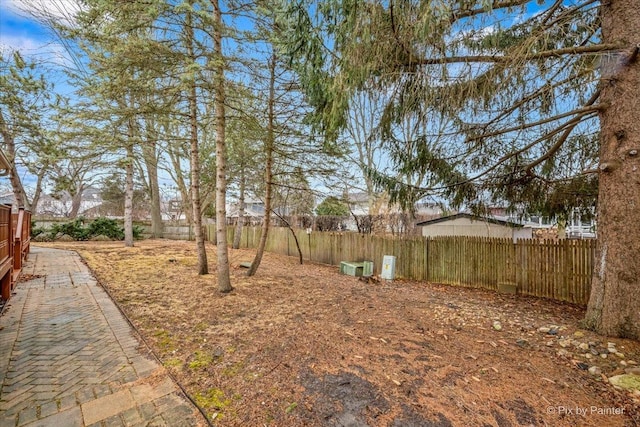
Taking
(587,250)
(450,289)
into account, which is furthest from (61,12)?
(587,250)

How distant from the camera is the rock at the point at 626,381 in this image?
2351 millimetres

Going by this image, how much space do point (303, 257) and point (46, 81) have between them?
39.8 ft

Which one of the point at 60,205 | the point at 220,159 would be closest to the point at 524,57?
the point at 220,159

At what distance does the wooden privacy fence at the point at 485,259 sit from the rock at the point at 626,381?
2989 mm

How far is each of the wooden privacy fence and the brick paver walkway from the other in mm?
6189

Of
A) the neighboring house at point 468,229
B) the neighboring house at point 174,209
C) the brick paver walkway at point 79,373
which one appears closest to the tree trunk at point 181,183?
the neighboring house at point 174,209

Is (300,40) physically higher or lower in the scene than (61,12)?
lower

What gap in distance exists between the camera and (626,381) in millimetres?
2416

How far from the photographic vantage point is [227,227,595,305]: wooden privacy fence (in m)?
5.02

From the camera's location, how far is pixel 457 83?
138 inches

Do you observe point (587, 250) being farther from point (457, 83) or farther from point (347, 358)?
point (347, 358)

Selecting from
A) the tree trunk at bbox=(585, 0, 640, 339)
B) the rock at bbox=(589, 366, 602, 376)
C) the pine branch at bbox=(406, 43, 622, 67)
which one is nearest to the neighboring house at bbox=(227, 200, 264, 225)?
the pine branch at bbox=(406, 43, 622, 67)

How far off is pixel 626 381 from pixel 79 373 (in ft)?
15.7

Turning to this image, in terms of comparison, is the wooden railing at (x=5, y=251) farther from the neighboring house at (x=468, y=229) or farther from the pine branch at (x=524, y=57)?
the neighboring house at (x=468, y=229)
